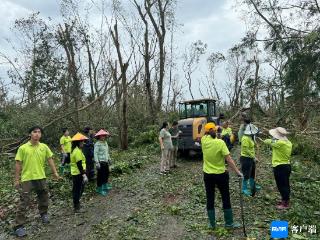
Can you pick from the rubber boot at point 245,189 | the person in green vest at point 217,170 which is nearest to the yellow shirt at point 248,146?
the rubber boot at point 245,189

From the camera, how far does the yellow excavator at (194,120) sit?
46.8ft

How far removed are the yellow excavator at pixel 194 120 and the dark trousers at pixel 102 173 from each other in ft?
15.9

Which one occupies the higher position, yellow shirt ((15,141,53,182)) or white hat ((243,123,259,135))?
white hat ((243,123,259,135))

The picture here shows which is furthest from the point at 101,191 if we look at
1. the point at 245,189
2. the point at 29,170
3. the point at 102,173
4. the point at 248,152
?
the point at 248,152

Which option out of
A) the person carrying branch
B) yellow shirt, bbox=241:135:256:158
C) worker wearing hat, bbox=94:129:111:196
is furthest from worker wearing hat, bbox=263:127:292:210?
the person carrying branch

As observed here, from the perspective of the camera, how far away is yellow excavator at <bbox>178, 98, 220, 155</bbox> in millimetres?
14261

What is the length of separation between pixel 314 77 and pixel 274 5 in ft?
22.3

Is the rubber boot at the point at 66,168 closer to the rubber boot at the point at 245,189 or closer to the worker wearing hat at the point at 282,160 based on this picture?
the rubber boot at the point at 245,189

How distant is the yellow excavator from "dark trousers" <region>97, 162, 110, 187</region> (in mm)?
4858

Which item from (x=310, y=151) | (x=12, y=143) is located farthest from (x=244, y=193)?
(x=12, y=143)

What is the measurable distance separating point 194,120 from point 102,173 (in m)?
5.18

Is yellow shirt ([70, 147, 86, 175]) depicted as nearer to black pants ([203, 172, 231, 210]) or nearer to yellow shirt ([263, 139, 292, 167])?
black pants ([203, 172, 231, 210])

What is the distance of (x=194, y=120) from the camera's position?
14.3m

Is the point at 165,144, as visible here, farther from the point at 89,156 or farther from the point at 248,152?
the point at 248,152
